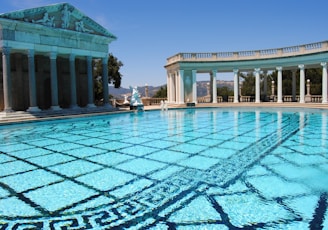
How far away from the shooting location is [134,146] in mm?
8648

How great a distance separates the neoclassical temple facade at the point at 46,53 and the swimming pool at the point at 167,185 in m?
11.2

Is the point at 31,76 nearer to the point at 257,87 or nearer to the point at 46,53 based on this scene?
the point at 46,53

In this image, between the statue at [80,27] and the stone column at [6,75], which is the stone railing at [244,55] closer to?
the statue at [80,27]

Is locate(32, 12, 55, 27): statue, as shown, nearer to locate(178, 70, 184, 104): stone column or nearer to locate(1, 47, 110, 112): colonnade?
locate(1, 47, 110, 112): colonnade

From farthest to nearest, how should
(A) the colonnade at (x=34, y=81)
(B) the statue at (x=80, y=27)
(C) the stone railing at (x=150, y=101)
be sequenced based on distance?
(C) the stone railing at (x=150, y=101) → (B) the statue at (x=80, y=27) → (A) the colonnade at (x=34, y=81)

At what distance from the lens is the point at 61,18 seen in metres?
20.2

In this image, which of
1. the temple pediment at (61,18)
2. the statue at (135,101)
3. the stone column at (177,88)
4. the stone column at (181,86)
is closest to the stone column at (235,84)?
the stone column at (181,86)

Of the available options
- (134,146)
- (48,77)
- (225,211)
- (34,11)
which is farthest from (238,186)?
(48,77)

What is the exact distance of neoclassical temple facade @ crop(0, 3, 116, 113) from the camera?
1758cm

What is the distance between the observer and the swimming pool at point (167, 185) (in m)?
3.70

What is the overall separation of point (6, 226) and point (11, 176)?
2.51 metres

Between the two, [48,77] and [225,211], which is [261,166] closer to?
[225,211]

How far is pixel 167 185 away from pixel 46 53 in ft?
61.5

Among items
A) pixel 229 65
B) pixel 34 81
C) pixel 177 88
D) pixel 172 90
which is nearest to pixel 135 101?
pixel 177 88
